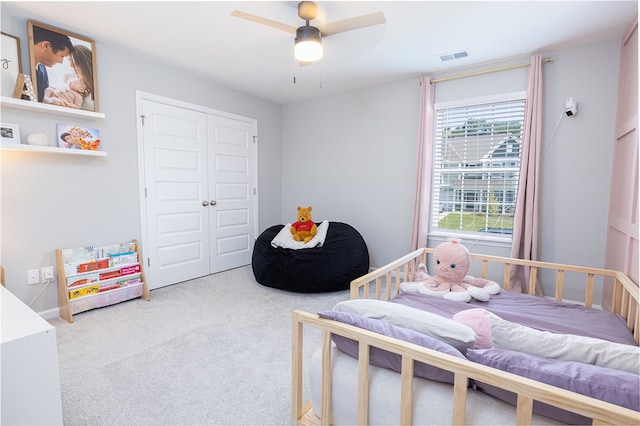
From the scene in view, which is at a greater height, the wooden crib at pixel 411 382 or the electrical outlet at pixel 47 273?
Answer: the wooden crib at pixel 411 382

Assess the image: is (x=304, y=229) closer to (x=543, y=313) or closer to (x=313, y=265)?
(x=313, y=265)

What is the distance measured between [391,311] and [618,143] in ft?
9.16

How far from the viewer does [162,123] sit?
3.39 metres

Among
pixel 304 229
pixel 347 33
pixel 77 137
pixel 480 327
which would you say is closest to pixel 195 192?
pixel 77 137

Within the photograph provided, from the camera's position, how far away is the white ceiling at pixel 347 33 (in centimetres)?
224

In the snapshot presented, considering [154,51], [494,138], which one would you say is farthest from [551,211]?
[154,51]

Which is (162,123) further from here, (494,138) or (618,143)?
(618,143)

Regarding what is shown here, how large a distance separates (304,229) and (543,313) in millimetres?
2513

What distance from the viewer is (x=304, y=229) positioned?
3.84m

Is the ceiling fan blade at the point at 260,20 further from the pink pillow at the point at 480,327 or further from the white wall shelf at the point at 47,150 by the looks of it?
the pink pillow at the point at 480,327

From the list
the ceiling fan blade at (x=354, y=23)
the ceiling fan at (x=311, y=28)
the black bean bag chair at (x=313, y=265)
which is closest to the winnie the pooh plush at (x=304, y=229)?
the black bean bag chair at (x=313, y=265)

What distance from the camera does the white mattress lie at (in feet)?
3.10

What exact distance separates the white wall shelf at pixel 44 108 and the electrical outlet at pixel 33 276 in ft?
4.30

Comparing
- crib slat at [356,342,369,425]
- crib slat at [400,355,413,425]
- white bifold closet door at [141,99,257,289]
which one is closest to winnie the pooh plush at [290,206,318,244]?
white bifold closet door at [141,99,257,289]
